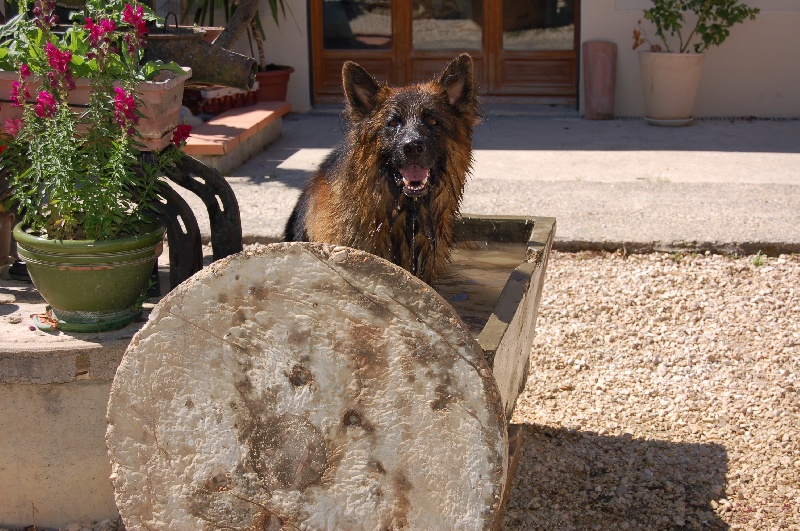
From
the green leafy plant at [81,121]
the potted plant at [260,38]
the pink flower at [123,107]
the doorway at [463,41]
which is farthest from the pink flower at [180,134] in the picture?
the doorway at [463,41]

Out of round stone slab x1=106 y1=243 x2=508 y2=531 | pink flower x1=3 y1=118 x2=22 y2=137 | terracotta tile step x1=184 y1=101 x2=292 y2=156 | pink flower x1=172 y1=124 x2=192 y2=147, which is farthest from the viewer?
terracotta tile step x1=184 y1=101 x2=292 y2=156

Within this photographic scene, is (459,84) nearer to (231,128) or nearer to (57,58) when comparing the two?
(57,58)

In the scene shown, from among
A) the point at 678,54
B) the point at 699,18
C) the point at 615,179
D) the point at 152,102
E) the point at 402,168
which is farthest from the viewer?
the point at 699,18

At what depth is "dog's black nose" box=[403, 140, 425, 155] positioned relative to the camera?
4.12 metres

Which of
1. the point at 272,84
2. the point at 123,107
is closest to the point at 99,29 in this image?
the point at 123,107

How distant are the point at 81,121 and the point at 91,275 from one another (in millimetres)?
581

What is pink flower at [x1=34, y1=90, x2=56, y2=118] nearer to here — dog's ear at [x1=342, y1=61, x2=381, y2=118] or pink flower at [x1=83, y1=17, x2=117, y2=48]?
pink flower at [x1=83, y1=17, x2=117, y2=48]

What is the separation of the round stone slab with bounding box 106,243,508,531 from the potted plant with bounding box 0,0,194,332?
701mm

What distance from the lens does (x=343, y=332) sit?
2922 mm

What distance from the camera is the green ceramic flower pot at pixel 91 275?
3.57 m

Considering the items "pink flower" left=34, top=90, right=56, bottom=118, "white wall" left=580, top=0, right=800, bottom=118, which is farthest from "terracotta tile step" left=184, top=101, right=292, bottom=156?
"pink flower" left=34, top=90, right=56, bottom=118

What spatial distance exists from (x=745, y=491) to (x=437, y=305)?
2116 mm

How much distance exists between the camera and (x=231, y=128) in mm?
9539

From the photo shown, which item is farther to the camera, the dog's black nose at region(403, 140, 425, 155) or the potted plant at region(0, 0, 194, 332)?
the dog's black nose at region(403, 140, 425, 155)
